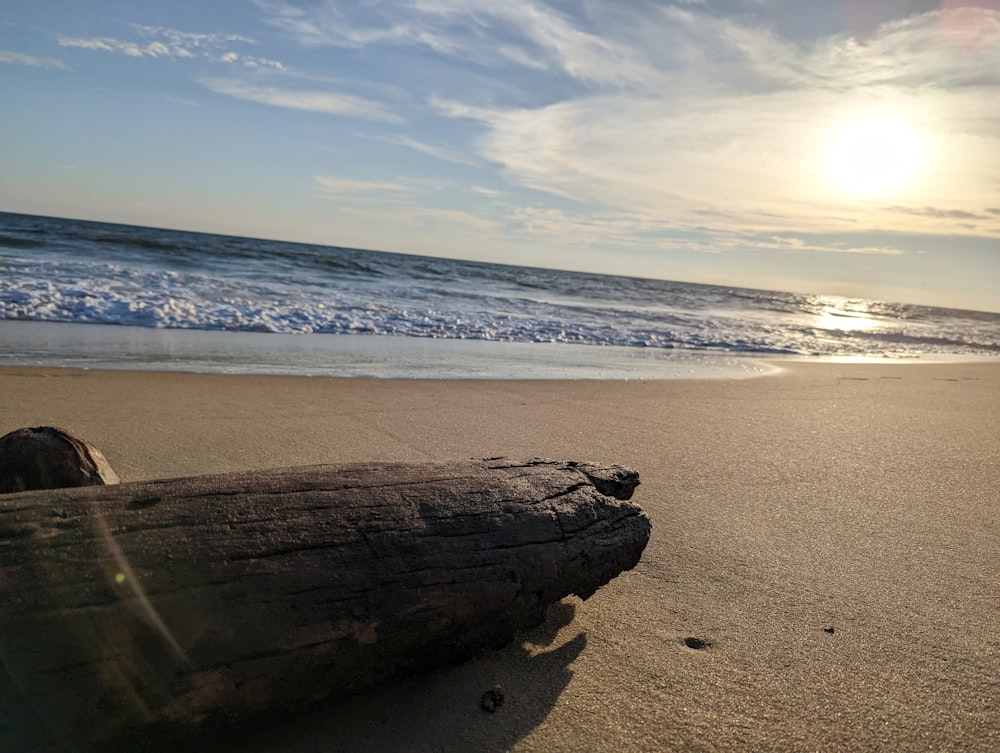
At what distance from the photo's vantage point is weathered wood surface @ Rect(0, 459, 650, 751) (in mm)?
1405

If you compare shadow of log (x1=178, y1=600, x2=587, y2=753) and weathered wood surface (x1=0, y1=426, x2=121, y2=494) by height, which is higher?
weathered wood surface (x1=0, y1=426, x2=121, y2=494)

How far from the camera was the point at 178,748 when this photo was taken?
1.53m

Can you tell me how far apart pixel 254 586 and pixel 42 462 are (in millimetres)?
1018

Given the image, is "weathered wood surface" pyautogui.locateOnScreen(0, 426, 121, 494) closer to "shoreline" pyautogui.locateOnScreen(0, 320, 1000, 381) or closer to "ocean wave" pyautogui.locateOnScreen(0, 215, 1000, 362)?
"shoreline" pyautogui.locateOnScreen(0, 320, 1000, 381)

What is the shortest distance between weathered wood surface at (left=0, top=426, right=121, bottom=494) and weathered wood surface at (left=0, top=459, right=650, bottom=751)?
0.53m

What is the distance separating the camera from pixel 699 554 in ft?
9.41

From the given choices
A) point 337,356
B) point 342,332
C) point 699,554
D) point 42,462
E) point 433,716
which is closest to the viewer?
point 433,716

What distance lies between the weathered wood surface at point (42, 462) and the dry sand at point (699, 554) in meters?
1.05

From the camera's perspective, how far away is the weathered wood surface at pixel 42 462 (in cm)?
210

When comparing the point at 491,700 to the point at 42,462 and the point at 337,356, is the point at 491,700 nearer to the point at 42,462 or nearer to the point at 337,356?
the point at 42,462

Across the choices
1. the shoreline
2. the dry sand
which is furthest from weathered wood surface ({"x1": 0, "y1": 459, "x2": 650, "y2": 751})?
the shoreline

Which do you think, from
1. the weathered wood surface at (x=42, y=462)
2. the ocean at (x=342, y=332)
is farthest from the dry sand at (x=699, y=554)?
the ocean at (x=342, y=332)

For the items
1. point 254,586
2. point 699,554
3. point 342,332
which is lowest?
point 342,332

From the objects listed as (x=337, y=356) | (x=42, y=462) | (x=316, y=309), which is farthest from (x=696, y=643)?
(x=316, y=309)
